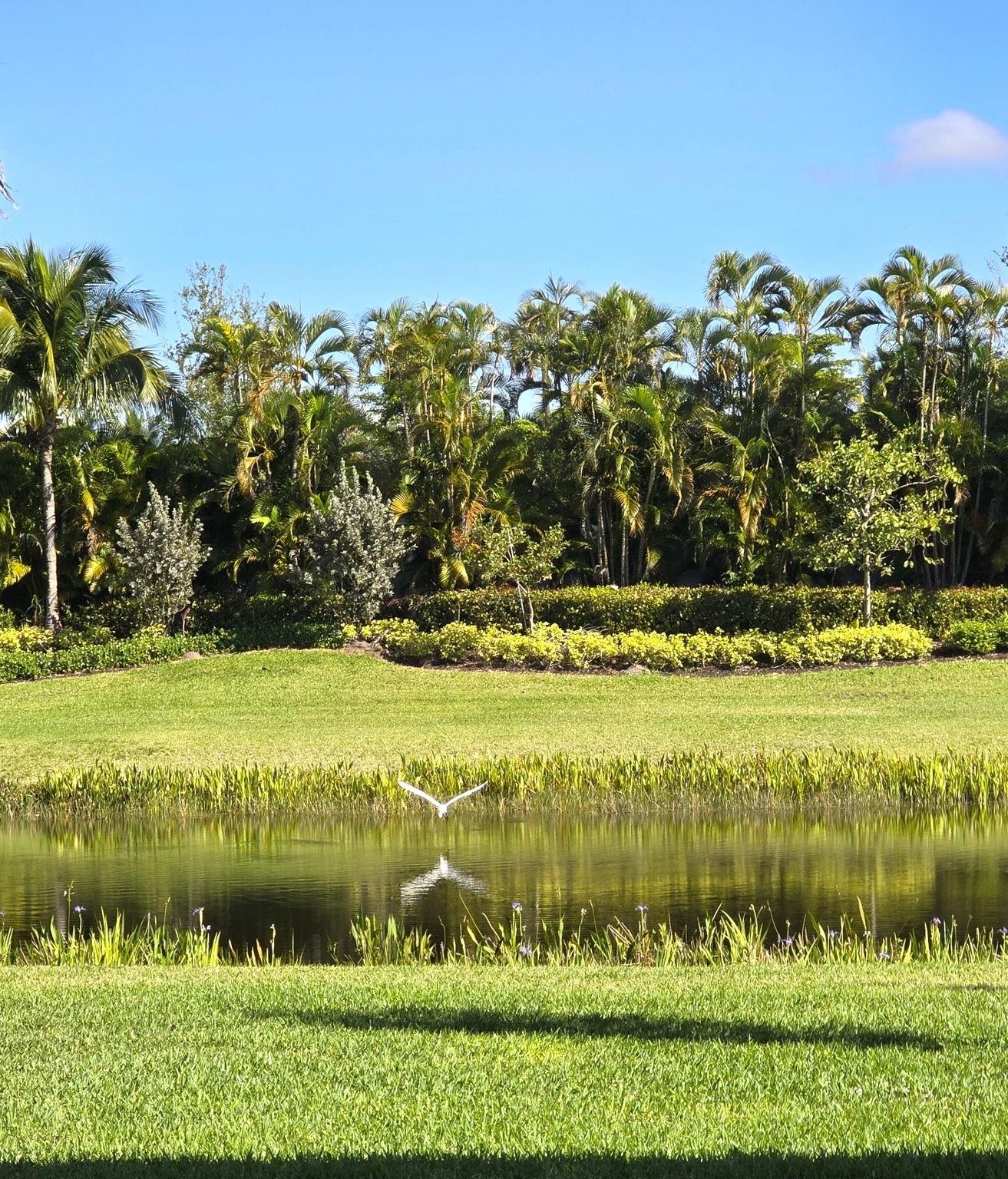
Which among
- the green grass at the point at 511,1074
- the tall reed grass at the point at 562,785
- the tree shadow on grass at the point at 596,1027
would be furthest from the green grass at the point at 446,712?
the tree shadow on grass at the point at 596,1027

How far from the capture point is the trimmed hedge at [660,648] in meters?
29.9

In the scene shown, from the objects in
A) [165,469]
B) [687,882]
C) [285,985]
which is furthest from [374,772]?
[165,469]

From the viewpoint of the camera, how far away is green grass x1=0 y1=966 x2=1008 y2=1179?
208 inches

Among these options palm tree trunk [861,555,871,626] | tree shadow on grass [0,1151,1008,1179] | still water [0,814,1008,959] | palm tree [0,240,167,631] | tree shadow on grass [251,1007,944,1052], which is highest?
palm tree [0,240,167,631]

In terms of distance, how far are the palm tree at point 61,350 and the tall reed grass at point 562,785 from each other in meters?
16.3

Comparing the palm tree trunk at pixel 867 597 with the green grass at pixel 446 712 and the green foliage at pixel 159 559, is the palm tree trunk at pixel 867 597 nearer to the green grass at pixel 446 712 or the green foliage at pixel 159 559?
the green grass at pixel 446 712

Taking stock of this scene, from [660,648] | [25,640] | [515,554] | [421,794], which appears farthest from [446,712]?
[25,640]

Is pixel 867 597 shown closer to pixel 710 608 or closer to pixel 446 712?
pixel 710 608

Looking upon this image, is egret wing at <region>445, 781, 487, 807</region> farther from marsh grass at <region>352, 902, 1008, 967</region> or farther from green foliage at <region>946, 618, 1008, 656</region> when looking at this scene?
green foliage at <region>946, 618, 1008, 656</region>

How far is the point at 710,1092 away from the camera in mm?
6062

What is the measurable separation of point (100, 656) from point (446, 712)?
10.7 metres

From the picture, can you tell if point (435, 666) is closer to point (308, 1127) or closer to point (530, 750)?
point (530, 750)

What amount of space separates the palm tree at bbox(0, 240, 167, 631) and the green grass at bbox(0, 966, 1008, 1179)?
84.6 feet

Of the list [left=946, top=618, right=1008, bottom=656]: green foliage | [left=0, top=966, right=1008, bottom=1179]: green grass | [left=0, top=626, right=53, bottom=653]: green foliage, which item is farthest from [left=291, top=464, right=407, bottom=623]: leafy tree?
[left=0, top=966, right=1008, bottom=1179]: green grass
